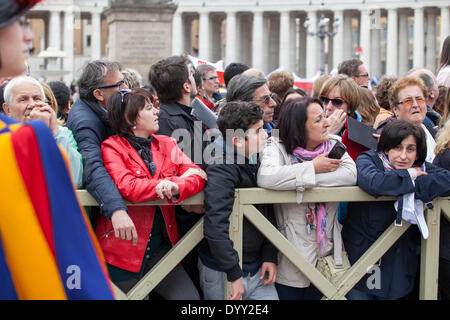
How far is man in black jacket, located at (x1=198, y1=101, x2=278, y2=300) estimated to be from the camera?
428 cm

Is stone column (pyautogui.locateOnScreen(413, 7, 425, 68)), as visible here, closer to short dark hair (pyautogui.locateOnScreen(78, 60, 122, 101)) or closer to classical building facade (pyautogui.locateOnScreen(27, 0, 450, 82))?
classical building facade (pyautogui.locateOnScreen(27, 0, 450, 82))

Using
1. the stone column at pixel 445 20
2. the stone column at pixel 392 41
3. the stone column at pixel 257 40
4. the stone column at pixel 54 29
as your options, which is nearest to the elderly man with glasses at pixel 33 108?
the stone column at pixel 445 20

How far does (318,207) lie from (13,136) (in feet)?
10.0

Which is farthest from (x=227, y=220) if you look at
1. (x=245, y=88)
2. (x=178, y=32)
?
(x=178, y=32)

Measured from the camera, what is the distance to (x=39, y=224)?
172 centimetres

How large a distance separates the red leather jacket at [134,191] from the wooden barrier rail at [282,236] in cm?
14

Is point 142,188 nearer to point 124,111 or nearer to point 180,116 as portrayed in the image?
point 124,111

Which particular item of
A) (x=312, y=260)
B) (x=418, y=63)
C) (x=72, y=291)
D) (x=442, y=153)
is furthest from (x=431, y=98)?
(x=418, y=63)

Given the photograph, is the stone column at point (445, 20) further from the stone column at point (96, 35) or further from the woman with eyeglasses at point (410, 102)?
the woman with eyeglasses at point (410, 102)

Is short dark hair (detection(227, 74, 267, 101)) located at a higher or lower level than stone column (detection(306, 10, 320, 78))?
lower

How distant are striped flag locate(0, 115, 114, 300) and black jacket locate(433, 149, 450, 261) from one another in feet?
11.6

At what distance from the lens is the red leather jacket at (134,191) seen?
412cm

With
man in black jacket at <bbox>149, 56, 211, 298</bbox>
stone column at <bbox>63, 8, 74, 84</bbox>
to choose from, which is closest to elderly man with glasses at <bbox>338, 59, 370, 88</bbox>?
man in black jacket at <bbox>149, 56, 211, 298</bbox>

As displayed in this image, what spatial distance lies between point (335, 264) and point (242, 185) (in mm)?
932
